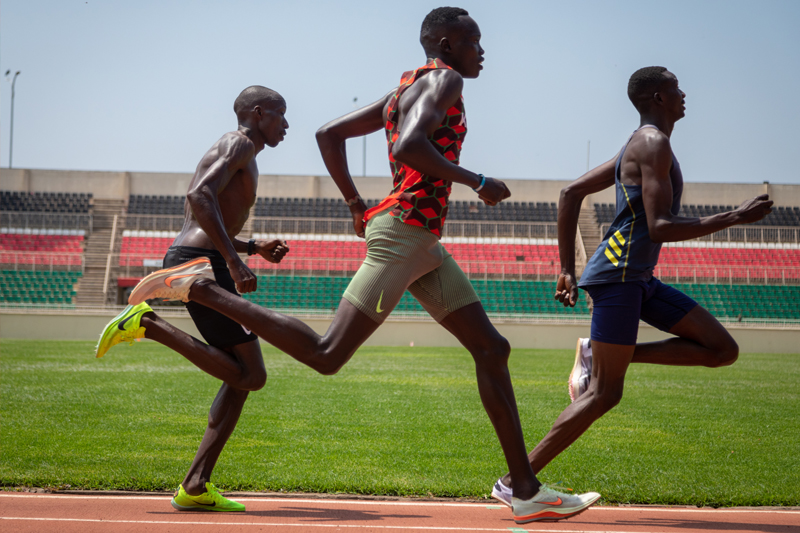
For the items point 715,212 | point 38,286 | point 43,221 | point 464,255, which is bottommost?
point 38,286

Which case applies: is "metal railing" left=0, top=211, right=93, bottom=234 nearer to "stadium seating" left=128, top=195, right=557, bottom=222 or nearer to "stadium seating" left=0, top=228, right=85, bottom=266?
"stadium seating" left=0, top=228, right=85, bottom=266

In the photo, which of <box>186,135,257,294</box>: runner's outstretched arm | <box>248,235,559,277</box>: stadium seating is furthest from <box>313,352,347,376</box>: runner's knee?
<box>248,235,559,277</box>: stadium seating

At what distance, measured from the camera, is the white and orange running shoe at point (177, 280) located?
3.39 metres

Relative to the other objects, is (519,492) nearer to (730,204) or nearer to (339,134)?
(339,134)

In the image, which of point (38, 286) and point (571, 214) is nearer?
point (571, 214)

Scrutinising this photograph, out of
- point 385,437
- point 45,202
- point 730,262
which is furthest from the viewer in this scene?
point 45,202

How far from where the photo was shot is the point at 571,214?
159 inches

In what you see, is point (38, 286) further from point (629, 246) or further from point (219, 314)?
point (629, 246)

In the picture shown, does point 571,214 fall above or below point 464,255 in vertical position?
above

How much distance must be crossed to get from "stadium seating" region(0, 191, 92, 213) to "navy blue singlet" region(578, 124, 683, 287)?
40.3 m

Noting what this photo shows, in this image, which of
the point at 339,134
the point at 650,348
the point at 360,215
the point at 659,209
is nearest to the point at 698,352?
the point at 650,348

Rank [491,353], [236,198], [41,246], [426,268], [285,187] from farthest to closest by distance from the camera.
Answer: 1. [285,187]
2. [41,246]
3. [236,198]
4. [491,353]
5. [426,268]

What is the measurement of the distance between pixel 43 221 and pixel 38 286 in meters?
7.15

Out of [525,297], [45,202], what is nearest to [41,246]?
[45,202]
